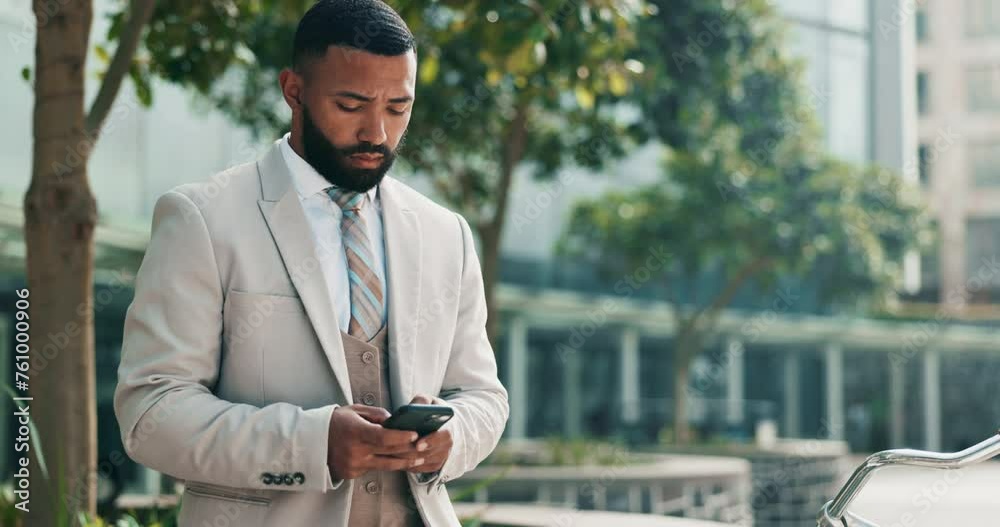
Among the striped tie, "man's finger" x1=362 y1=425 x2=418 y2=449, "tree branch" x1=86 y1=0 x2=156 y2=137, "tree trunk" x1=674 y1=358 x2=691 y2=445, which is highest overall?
"tree branch" x1=86 y1=0 x2=156 y2=137

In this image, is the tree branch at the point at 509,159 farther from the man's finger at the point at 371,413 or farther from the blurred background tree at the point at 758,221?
the man's finger at the point at 371,413

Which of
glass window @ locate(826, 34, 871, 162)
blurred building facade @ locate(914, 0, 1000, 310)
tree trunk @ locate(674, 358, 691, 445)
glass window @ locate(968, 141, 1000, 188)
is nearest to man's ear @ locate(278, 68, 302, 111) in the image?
tree trunk @ locate(674, 358, 691, 445)

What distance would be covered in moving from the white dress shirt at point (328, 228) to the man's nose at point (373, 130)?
0.52 ft

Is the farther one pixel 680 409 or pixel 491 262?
pixel 680 409

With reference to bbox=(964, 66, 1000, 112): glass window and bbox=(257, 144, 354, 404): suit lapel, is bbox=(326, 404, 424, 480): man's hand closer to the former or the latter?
bbox=(257, 144, 354, 404): suit lapel

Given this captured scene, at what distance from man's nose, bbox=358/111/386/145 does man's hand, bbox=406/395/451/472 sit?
0.41 meters

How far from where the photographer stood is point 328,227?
7.38 feet

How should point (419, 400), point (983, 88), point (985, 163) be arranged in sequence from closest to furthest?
point (419, 400), point (985, 163), point (983, 88)

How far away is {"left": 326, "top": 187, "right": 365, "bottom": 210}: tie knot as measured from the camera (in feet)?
7.38

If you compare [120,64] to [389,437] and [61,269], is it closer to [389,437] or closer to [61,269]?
[61,269]

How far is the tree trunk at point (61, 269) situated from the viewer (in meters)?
4.33

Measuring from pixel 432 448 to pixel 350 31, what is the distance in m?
0.67

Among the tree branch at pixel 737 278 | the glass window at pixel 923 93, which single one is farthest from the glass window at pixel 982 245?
the tree branch at pixel 737 278

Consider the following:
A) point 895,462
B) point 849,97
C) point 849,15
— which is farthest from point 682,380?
point 895,462
